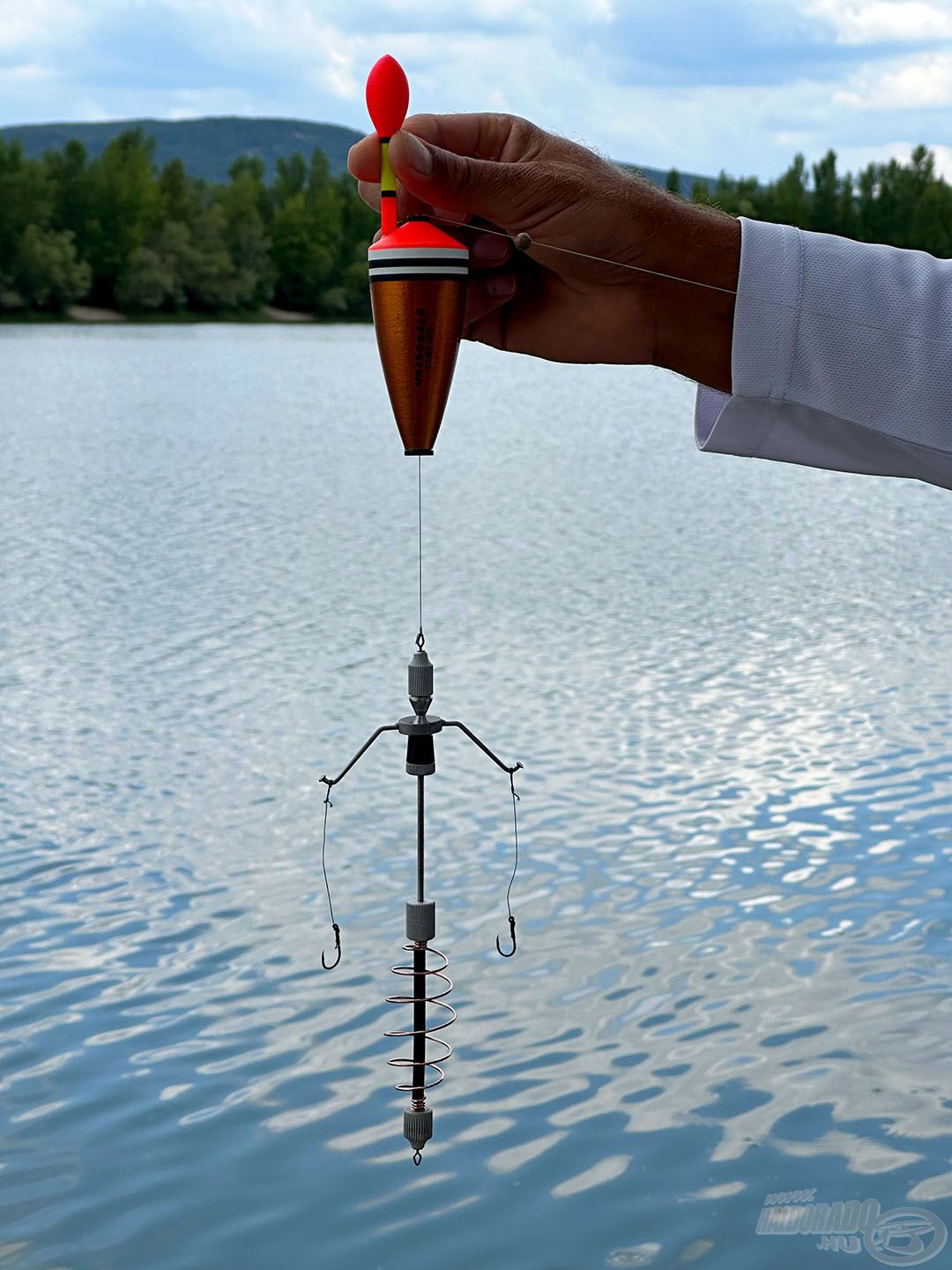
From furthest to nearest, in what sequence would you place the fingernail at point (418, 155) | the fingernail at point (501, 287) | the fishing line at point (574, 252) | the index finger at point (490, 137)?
the fingernail at point (501, 287)
the index finger at point (490, 137)
the fishing line at point (574, 252)
the fingernail at point (418, 155)

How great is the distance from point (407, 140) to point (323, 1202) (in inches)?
113

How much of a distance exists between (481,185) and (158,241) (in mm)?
87107

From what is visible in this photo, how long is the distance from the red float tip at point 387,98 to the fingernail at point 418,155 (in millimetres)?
23

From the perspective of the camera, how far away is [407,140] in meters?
1.81

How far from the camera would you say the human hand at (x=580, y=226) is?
1949 mm

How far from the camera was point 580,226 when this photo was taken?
2020mm

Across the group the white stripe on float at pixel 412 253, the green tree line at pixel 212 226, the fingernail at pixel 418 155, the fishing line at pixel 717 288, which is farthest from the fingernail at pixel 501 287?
the green tree line at pixel 212 226

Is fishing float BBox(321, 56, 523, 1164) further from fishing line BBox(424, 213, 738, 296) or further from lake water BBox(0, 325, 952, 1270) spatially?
lake water BBox(0, 325, 952, 1270)

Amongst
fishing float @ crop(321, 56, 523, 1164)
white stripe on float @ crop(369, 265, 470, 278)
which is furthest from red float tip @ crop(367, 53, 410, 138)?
white stripe on float @ crop(369, 265, 470, 278)

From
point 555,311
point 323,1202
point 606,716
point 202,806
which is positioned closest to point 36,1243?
point 323,1202

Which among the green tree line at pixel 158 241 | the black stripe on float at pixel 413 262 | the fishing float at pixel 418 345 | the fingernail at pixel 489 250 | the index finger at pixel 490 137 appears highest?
the green tree line at pixel 158 241

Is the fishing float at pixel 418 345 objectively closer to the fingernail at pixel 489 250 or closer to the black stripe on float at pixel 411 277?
the black stripe on float at pixel 411 277

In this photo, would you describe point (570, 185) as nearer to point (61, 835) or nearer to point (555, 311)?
point (555, 311)

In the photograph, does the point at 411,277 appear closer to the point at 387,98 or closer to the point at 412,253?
the point at 412,253
